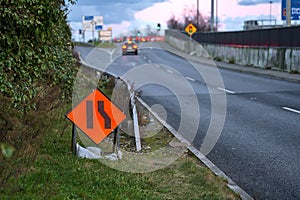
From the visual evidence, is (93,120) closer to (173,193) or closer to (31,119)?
(31,119)

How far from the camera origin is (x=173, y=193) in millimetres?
6141

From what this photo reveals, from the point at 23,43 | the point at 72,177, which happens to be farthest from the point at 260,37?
the point at 72,177

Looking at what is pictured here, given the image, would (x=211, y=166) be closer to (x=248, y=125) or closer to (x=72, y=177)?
(x=72, y=177)

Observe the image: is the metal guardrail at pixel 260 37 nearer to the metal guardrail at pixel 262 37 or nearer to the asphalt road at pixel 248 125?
the metal guardrail at pixel 262 37

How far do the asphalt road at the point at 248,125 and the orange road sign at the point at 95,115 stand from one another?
1.77 metres

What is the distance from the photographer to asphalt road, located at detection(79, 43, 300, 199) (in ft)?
23.0

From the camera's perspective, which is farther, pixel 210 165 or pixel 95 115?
pixel 210 165

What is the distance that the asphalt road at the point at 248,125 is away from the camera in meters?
7.00

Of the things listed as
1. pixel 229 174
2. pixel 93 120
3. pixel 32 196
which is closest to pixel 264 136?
pixel 229 174

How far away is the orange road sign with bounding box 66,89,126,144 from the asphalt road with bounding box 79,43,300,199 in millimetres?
1766

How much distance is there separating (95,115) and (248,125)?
482cm

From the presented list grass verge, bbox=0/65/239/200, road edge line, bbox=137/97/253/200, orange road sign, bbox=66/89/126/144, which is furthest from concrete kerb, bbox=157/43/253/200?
orange road sign, bbox=66/89/126/144

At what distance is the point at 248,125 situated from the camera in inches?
440

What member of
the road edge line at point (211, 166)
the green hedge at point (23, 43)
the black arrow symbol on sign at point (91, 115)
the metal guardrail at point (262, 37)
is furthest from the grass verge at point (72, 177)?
the metal guardrail at point (262, 37)
